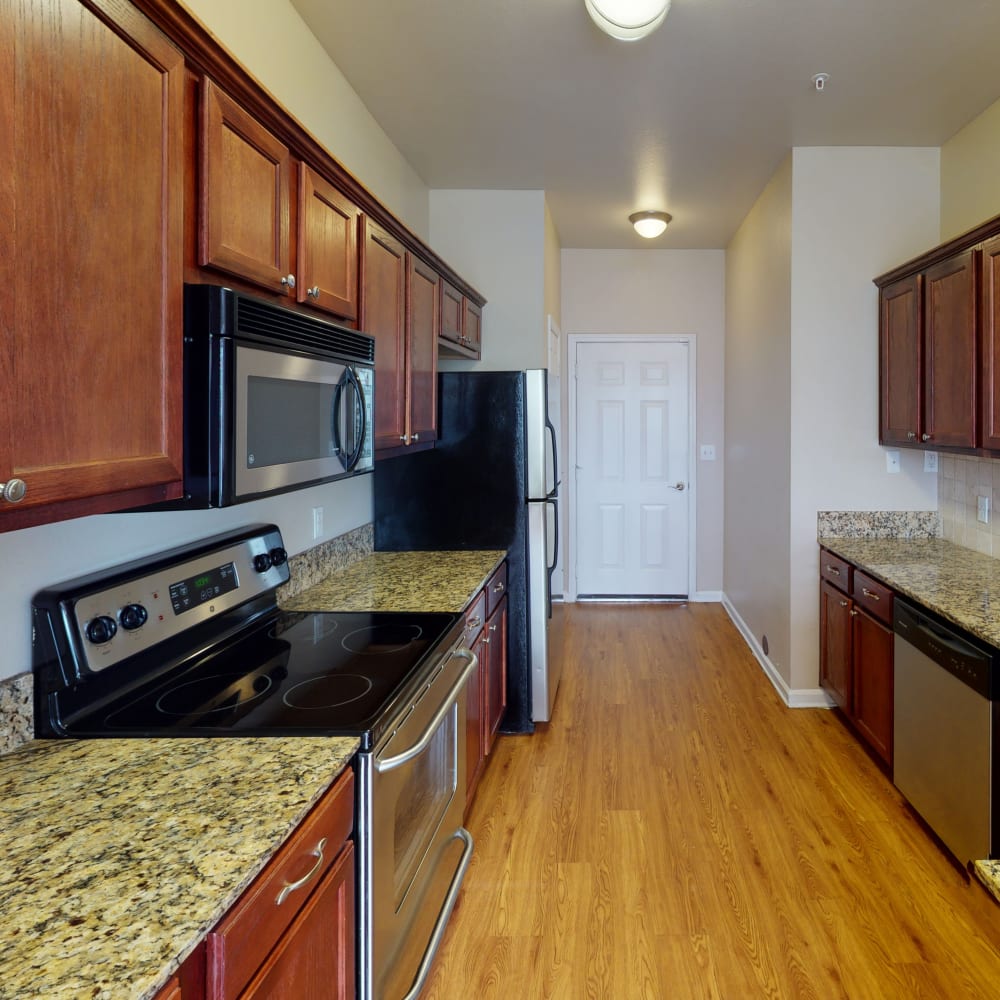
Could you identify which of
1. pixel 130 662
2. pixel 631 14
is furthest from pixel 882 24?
pixel 130 662

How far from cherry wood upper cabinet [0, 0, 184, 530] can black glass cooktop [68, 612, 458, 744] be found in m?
0.44

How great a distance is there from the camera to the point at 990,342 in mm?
2645

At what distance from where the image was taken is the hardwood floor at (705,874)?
→ 75.9 inches

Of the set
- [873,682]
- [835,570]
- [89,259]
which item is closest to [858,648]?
[873,682]

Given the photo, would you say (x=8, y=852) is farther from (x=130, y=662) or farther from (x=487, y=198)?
(x=487, y=198)

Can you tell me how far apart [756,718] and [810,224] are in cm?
240

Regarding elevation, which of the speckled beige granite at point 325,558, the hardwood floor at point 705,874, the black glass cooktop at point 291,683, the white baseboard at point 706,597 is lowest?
the hardwood floor at point 705,874

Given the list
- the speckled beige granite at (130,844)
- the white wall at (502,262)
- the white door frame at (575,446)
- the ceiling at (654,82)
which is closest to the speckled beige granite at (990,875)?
the speckled beige granite at (130,844)

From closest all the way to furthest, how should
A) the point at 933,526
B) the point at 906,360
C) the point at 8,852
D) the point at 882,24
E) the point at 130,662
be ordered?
the point at 8,852, the point at 130,662, the point at 882,24, the point at 906,360, the point at 933,526

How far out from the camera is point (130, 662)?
4.95 ft

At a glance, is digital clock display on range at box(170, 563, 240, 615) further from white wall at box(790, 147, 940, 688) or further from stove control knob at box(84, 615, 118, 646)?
white wall at box(790, 147, 940, 688)

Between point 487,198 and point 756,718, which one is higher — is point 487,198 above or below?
above

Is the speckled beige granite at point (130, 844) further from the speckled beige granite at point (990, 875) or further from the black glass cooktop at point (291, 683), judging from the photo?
the speckled beige granite at point (990, 875)

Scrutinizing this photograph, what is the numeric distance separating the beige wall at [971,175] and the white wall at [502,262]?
199 centimetres
